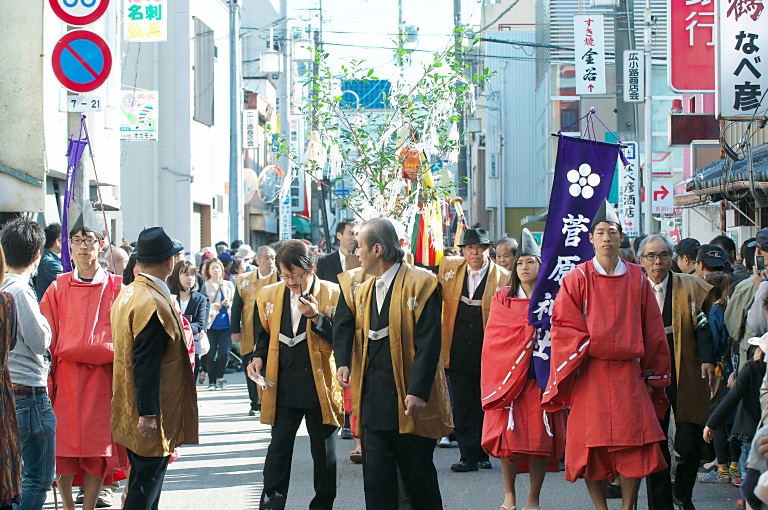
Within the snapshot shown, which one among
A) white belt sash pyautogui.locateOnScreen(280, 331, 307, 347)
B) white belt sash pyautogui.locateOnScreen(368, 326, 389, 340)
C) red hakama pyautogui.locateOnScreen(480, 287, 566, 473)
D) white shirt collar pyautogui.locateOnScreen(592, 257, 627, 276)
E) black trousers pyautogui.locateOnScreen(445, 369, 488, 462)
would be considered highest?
white shirt collar pyautogui.locateOnScreen(592, 257, 627, 276)

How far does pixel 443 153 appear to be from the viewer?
15188 millimetres

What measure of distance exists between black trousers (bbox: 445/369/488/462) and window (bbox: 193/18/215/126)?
2302 cm

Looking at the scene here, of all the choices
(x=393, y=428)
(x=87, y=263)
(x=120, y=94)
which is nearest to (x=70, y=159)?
(x=87, y=263)

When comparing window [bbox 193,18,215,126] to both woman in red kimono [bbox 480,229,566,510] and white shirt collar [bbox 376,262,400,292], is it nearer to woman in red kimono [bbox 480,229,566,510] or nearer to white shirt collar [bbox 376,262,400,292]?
woman in red kimono [bbox 480,229,566,510]

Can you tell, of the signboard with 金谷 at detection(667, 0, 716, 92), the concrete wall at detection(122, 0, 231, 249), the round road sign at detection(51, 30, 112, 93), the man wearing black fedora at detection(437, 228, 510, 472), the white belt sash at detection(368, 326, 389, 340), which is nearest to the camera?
the white belt sash at detection(368, 326, 389, 340)

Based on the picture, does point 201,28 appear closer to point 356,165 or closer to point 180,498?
point 356,165

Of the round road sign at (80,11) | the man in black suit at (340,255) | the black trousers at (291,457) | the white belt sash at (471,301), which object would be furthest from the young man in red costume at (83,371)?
the round road sign at (80,11)

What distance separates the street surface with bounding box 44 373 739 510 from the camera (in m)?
8.51

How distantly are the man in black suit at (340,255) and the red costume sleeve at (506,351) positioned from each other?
259cm

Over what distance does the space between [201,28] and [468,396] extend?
24261mm

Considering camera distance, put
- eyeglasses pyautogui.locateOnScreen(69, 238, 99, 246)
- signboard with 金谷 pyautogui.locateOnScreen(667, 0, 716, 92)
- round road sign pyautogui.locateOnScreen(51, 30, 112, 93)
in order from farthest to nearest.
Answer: signboard with 金谷 pyautogui.locateOnScreen(667, 0, 716, 92) → round road sign pyautogui.locateOnScreen(51, 30, 112, 93) → eyeglasses pyautogui.locateOnScreen(69, 238, 99, 246)

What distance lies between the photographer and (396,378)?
263 inches

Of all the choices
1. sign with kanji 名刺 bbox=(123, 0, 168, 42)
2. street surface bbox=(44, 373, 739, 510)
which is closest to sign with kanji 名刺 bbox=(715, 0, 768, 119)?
street surface bbox=(44, 373, 739, 510)

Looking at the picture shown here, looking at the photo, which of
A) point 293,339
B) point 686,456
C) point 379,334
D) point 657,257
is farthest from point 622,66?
point 379,334
